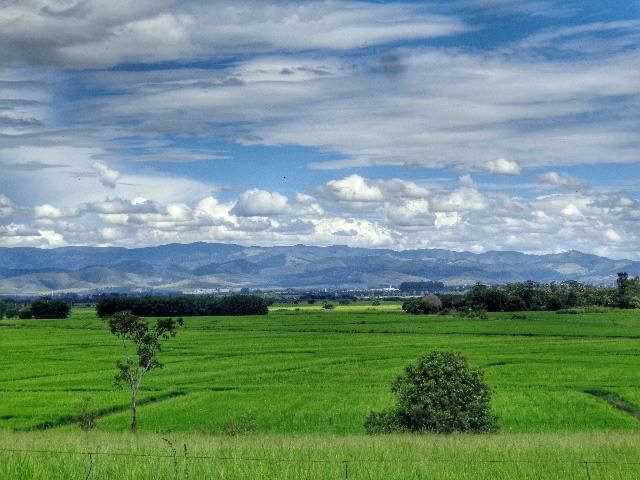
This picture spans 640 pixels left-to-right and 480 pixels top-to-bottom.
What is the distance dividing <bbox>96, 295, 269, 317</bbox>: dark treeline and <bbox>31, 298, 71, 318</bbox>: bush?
8.15 meters

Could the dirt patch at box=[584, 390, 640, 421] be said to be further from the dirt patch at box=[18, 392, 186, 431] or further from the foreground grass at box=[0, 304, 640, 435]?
the dirt patch at box=[18, 392, 186, 431]

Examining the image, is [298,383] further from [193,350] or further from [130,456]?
[130,456]

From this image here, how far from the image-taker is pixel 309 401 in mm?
47344

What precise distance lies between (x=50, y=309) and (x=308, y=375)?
118325 millimetres

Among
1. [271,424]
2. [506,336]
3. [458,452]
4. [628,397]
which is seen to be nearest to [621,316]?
[506,336]

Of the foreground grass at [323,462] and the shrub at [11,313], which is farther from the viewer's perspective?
the shrub at [11,313]

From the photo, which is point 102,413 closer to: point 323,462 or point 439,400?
point 439,400

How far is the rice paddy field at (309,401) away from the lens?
14.5 metres

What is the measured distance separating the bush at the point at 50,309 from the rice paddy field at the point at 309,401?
32.9 metres

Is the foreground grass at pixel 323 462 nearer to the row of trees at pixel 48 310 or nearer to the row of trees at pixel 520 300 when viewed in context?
the row of trees at pixel 520 300

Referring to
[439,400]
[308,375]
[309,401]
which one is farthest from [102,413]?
[439,400]

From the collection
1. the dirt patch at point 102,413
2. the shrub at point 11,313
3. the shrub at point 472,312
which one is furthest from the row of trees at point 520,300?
the dirt patch at point 102,413

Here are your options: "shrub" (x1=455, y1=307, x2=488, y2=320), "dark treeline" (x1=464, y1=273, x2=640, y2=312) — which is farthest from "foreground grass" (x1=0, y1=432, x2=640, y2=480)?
"dark treeline" (x1=464, y1=273, x2=640, y2=312)

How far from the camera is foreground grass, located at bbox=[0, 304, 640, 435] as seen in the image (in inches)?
1630
